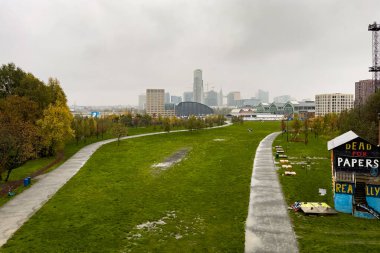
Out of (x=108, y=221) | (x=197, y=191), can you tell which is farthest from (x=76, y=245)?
(x=197, y=191)

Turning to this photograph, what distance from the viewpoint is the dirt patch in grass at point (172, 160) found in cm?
5444

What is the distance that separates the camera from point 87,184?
1656 inches

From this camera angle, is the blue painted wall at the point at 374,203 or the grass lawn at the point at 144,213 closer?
the grass lawn at the point at 144,213

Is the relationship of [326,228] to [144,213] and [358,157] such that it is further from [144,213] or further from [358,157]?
[144,213]

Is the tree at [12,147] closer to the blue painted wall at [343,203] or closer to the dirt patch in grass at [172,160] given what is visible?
the dirt patch in grass at [172,160]

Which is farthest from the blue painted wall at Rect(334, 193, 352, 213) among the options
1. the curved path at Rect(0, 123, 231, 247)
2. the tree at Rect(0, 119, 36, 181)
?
the tree at Rect(0, 119, 36, 181)

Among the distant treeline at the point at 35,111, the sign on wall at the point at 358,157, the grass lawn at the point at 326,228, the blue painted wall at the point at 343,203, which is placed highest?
the distant treeline at the point at 35,111

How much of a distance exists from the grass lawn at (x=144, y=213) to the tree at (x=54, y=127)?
50.3 ft

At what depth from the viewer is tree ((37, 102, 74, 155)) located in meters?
62.9

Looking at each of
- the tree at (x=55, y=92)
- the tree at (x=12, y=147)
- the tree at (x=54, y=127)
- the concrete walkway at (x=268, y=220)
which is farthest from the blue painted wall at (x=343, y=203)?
the tree at (x=55, y=92)

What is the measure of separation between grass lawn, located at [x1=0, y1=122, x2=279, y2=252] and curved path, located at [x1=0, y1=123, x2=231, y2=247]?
0.93 meters

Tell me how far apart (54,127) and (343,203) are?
5332 centimetres

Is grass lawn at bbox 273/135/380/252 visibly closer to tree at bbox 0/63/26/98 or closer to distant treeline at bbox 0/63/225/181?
distant treeline at bbox 0/63/225/181

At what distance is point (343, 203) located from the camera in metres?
30.4
